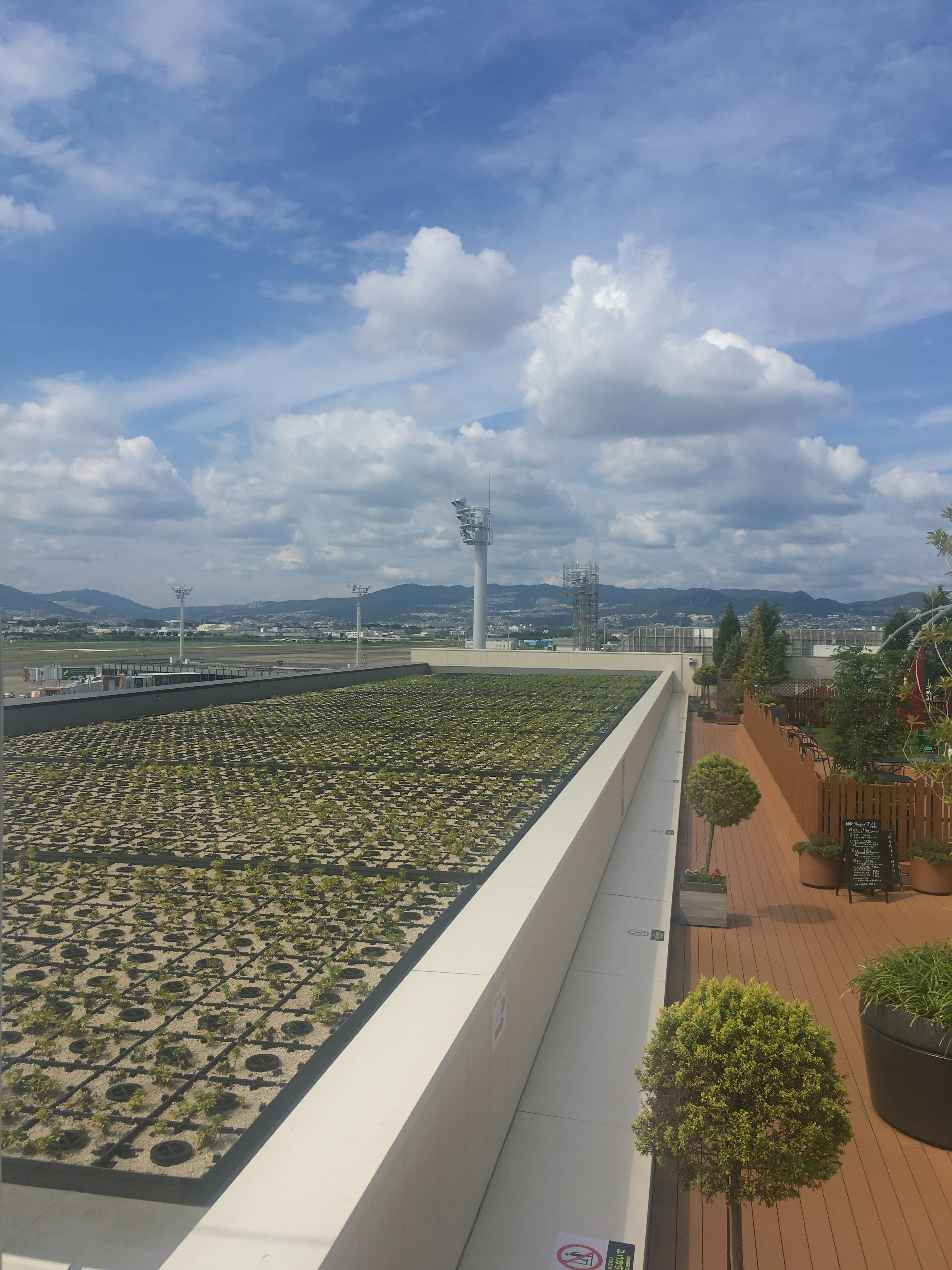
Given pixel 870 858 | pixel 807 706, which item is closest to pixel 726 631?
pixel 807 706

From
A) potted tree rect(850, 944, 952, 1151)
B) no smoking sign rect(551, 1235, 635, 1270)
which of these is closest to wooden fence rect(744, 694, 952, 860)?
potted tree rect(850, 944, 952, 1151)

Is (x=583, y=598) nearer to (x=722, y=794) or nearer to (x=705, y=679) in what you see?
(x=705, y=679)

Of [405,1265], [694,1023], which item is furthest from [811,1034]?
[405,1265]

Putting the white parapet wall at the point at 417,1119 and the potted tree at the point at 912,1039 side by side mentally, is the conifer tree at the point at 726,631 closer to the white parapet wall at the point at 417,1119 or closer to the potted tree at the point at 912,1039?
the potted tree at the point at 912,1039

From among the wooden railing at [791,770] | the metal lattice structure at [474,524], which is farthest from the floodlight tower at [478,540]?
the wooden railing at [791,770]

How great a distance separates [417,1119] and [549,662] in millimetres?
35393

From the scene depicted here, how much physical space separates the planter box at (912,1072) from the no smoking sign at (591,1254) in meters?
2.05

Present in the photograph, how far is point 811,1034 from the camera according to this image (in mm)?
3555

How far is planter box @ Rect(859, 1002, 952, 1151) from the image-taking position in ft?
15.7

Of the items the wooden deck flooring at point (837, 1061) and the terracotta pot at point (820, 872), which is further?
the terracotta pot at point (820, 872)

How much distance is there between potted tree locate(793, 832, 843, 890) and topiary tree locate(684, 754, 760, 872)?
0.96 metres

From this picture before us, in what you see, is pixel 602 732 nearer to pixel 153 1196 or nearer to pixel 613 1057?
pixel 613 1057

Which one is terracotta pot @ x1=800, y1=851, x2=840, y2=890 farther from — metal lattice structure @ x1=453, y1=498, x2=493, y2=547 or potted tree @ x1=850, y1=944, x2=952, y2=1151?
metal lattice structure @ x1=453, y1=498, x2=493, y2=547

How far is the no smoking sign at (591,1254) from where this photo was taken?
3.68 meters
